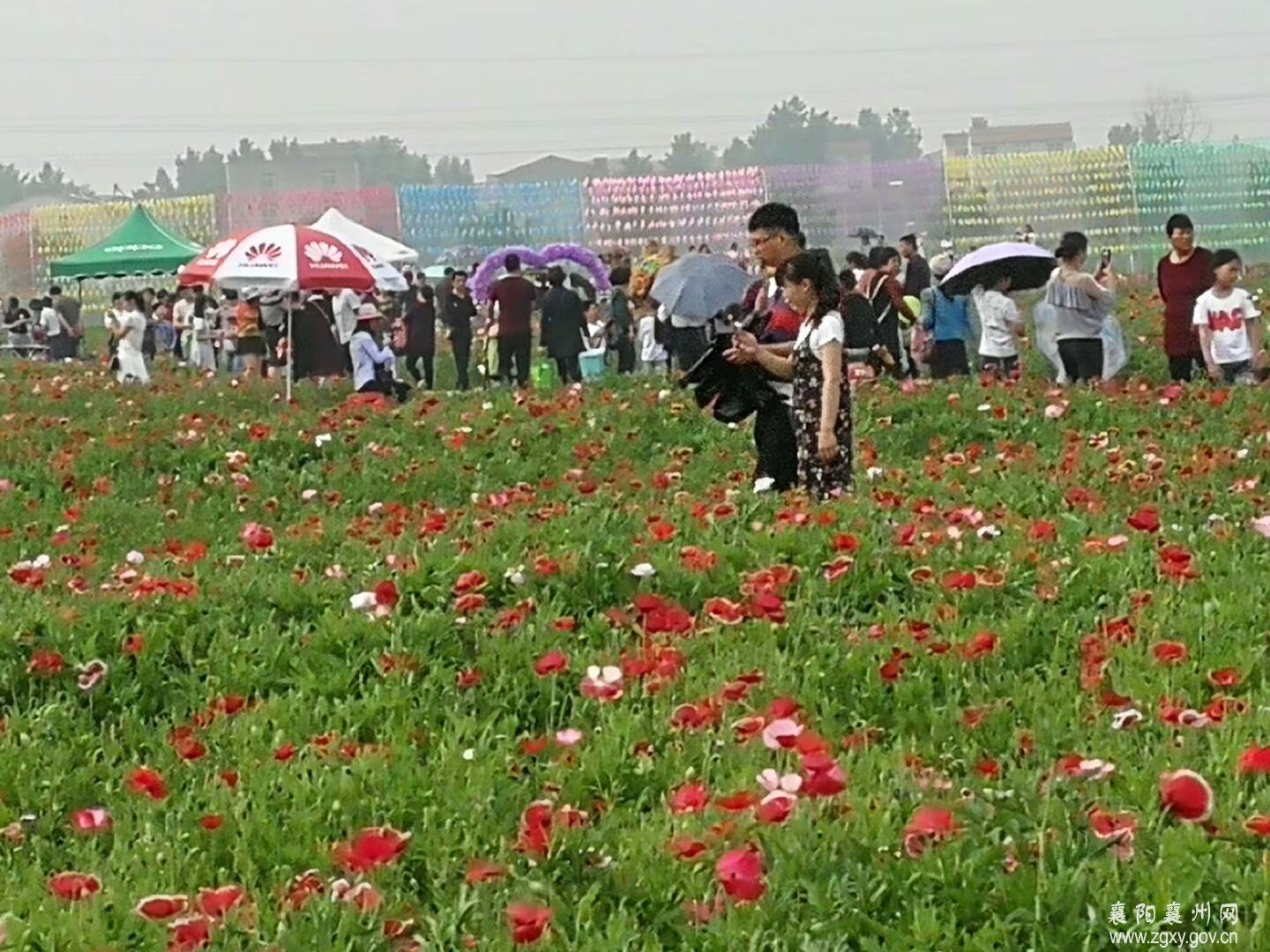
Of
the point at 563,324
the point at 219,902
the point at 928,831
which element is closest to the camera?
the point at 928,831

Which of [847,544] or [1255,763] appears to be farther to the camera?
[847,544]

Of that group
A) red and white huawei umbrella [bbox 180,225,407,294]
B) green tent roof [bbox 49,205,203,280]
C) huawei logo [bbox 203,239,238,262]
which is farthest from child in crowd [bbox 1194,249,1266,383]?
green tent roof [bbox 49,205,203,280]

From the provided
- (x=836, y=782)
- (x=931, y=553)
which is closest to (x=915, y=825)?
(x=836, y=782)

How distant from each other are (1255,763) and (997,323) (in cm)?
1286

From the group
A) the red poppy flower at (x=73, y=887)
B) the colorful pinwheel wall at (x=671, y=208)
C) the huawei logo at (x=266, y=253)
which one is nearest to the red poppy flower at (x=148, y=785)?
the red poppy flower at (x=73, y=887)

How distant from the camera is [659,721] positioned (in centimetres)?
537

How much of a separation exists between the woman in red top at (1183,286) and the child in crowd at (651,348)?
28.3 ft

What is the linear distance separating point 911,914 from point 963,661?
7.12ft

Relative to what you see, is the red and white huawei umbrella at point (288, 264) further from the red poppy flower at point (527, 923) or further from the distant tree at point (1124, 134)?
the distant tree at point (1124, 134)

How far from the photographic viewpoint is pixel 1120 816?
13.0ft

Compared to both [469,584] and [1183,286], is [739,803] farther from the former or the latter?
[1183,286]

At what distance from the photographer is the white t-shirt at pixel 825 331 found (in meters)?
8.10

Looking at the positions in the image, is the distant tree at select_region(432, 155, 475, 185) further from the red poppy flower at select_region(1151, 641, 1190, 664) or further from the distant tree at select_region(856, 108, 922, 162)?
the red poppy flower at select_region(1151, 641, 1190, 664)

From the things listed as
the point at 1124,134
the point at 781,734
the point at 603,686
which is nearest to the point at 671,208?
the point at 603,686
